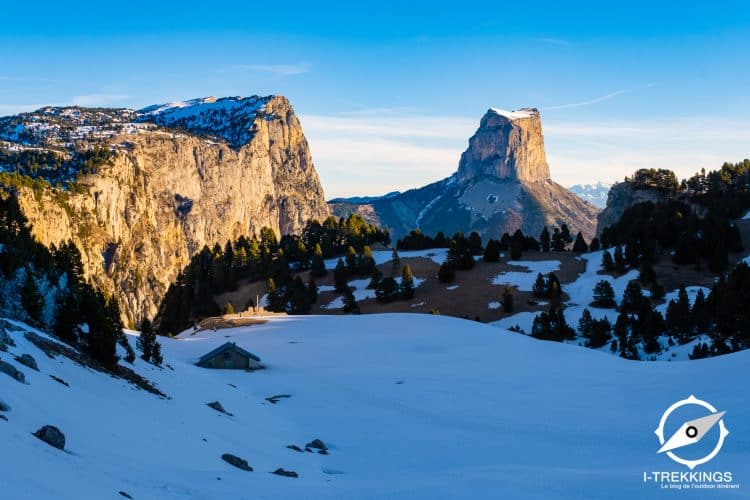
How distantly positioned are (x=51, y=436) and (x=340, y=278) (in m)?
102

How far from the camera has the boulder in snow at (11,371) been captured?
57.1 ft

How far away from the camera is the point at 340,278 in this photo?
115875 millimetres

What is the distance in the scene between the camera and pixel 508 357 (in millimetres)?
50469

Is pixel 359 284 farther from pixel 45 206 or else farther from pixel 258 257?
pixel 45 206

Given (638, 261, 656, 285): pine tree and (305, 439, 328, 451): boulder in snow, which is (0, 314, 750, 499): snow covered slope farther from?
(638, 261, 656, 285): pine tree

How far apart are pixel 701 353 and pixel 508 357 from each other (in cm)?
2501

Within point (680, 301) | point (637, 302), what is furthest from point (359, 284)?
point (680, 301)

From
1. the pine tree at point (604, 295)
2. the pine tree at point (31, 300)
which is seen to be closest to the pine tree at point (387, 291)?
the pine tree at point (604, 295)

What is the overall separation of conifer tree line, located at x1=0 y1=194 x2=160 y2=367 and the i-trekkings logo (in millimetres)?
20947

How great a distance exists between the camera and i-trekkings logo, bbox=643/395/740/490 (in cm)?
1822

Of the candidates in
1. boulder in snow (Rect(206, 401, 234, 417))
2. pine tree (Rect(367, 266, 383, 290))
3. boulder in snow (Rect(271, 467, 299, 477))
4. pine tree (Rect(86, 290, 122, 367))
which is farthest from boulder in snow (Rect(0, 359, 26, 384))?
pine tree (Rect(367, 266, 383, 290))

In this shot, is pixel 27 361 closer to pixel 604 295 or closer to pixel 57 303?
pixel 57 303

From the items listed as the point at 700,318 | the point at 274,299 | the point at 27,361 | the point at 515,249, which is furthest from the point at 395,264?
the point at 27,361

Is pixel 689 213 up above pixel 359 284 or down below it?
above
